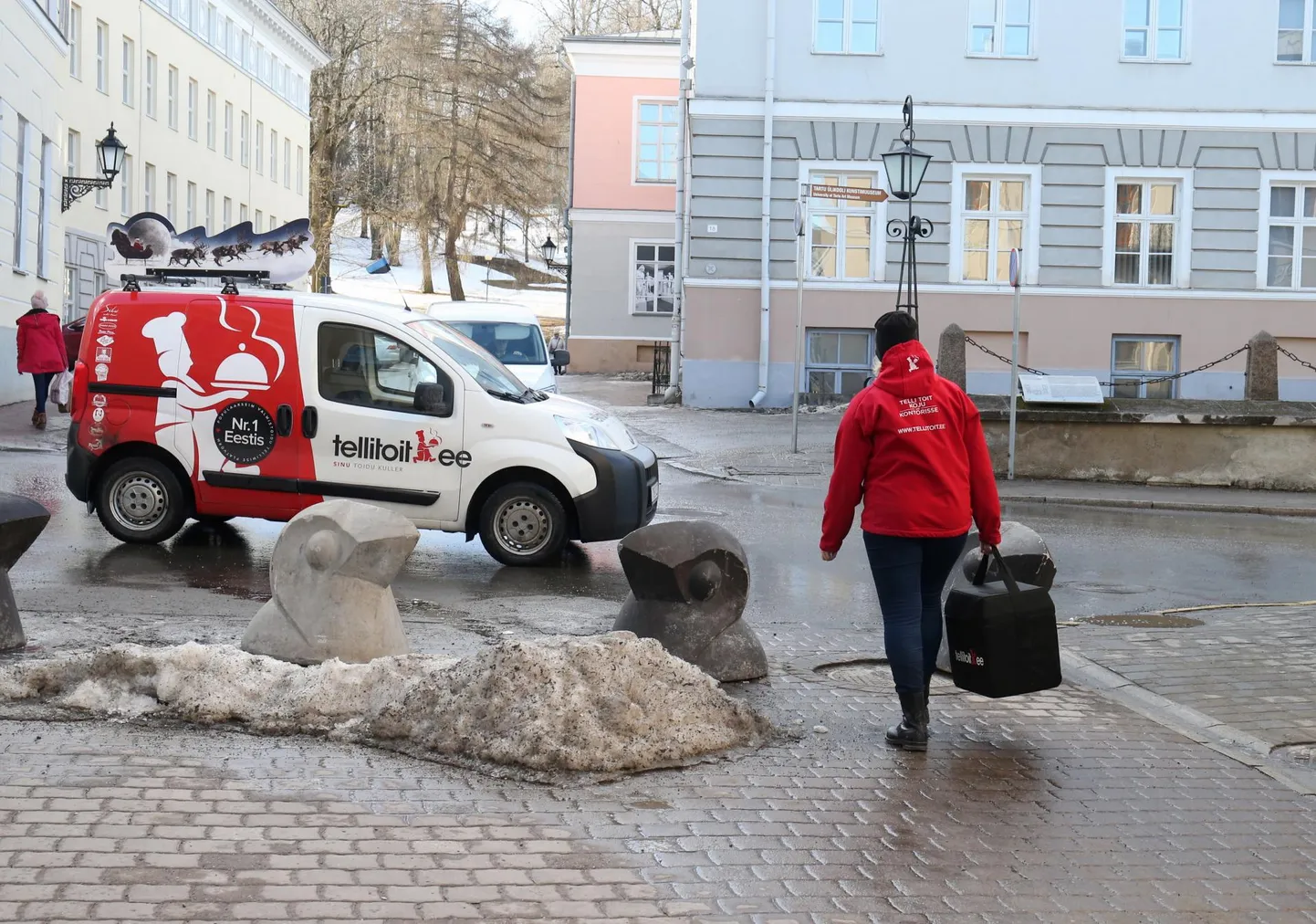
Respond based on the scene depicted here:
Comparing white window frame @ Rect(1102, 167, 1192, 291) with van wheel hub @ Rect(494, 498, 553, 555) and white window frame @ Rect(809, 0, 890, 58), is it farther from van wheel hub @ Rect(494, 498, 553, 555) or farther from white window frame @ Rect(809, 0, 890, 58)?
van wheel hub @ Rect(494, 498, 553, 555)

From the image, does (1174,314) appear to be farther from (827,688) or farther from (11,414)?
(827,688)

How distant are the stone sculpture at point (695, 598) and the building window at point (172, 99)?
4126cm

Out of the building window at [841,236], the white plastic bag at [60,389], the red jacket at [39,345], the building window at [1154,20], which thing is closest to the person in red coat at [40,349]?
the red jacket at [39,345]

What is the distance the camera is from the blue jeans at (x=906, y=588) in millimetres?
6160

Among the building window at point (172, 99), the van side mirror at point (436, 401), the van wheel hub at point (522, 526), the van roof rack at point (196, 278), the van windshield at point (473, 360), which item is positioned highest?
the building window at point (172, 99)

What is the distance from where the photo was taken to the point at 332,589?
6.84 m

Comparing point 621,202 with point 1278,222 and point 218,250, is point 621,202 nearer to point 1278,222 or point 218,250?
point 1278,222

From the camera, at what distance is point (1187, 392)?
93.4 feet

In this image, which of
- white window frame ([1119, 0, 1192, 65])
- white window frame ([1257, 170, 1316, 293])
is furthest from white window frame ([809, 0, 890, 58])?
white window frame ([1257, 170, 1316, 293])

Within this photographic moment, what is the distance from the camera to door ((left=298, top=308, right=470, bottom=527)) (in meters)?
10.7

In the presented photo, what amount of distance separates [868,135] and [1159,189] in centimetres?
555

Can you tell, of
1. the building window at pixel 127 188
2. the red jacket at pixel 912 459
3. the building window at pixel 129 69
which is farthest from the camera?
the building window at pixel 129 69

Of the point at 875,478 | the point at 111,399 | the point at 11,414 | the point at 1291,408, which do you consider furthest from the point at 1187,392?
the point at 875,478

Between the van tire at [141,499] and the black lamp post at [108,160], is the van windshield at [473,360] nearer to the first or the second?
the van tire at [141,499]
